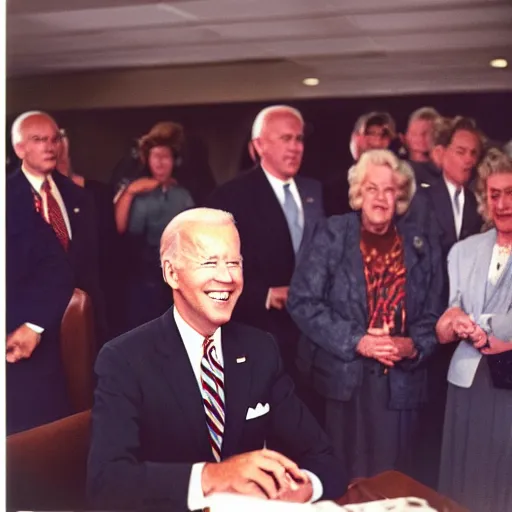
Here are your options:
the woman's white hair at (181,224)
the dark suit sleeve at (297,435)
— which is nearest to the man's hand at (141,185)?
the woman's white hair at (181,224)

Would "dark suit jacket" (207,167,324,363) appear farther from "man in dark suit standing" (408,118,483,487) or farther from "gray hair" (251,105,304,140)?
"man in dark suit standing" (408,118,483,487)

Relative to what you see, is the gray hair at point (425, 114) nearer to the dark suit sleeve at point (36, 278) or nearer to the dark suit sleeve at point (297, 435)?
the dark suit sleeve at point (297, 435)

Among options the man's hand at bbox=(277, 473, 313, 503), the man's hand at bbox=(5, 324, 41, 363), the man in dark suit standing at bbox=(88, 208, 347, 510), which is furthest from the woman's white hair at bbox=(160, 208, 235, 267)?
the man's hand at bbox=(277, 473, 313, 503)

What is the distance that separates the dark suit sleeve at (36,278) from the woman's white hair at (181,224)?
29 centimetres

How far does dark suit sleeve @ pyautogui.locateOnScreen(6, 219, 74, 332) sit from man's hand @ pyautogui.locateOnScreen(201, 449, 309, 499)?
A: 58cm

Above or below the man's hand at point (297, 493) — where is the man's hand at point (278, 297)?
above

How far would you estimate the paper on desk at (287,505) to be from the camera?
1.65m

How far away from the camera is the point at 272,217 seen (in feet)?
5.74

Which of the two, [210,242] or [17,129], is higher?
[17,129]

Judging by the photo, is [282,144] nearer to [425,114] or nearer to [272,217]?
[272,217]

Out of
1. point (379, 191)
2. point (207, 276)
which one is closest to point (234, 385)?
point (207, 276)

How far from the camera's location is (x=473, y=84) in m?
1.68

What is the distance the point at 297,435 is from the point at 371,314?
365 millimetres

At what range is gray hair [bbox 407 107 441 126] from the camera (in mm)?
1688
